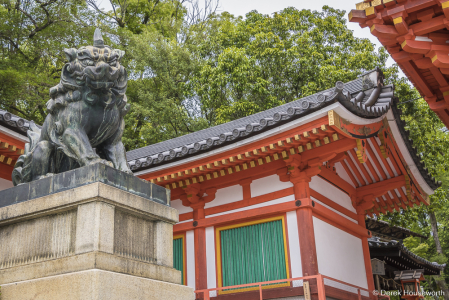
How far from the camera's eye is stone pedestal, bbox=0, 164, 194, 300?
3.57 metres

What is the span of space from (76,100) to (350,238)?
25.5 ft

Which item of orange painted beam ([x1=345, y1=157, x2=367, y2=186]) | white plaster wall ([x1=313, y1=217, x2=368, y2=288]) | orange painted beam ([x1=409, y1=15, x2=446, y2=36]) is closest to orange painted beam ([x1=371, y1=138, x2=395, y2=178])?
orange painted beam ([x1=345, y1=157, x2=367, y2=186])

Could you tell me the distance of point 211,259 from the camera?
912 centimetres

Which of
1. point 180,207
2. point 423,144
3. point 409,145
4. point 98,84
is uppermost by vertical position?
point 423,144

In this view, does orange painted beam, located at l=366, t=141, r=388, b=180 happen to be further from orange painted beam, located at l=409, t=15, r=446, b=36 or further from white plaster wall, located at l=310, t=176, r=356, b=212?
orange painted beam, located at l=409, t=15, r=446, b=36

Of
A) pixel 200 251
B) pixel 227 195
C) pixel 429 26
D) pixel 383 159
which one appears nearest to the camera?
pixel 429 26

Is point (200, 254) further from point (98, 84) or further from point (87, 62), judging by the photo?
Answer: point (87, 62)

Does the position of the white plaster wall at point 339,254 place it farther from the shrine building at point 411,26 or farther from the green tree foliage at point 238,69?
the green tree foliage at point 238,69

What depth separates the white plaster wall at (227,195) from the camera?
925cm

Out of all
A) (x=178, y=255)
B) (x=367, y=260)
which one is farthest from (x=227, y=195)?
(x=367, y=260)

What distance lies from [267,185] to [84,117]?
5326 mm

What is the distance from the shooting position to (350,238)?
1009cm

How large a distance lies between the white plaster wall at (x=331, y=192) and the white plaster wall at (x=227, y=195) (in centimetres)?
156

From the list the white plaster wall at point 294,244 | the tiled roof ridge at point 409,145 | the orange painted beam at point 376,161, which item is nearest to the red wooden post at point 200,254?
the white plaster wall at point 294,244
